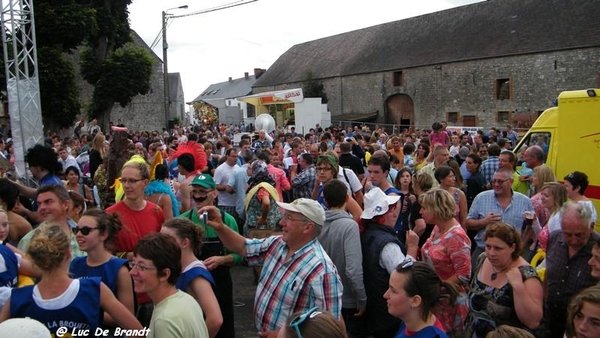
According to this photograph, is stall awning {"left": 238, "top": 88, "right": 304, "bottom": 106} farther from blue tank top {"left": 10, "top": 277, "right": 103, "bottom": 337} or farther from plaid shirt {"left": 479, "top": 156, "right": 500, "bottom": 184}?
blue tank top {"left": 10, "top": 277, "right": 103, "bottom": 337}

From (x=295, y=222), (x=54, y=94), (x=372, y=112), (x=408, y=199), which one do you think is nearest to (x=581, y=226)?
(x=295, y=222)

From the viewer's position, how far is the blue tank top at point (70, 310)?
106 inches

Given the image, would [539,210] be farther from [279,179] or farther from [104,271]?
[104,271]

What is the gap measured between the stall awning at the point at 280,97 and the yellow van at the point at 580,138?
904 inches

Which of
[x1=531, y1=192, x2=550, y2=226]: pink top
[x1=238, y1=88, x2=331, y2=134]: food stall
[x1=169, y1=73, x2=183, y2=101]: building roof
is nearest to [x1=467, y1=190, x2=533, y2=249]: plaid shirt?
[x1=531, y1=192, x2=550, y2=226]: pink top

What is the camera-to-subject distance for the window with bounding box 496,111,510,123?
34156 mm

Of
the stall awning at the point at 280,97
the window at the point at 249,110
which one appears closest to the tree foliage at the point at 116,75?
the stall awning at the point at 280,97

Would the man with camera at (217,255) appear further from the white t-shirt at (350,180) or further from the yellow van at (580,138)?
the yellow van at (580,138)

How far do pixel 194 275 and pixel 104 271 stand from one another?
64 cm

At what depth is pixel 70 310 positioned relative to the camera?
107 inches

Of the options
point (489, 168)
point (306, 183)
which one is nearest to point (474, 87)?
point (489, 168)

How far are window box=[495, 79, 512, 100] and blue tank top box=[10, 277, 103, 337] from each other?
3523 cm

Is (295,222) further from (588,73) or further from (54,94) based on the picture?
(588,73)

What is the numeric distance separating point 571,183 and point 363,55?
41.5 m
